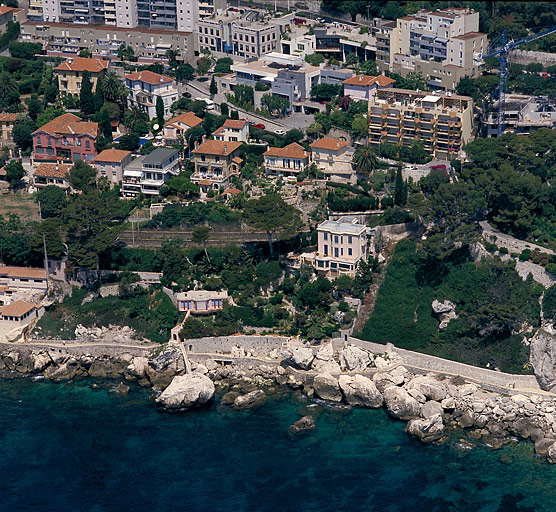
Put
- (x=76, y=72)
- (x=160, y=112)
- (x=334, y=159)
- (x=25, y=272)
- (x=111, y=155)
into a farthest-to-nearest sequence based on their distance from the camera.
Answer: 1. (x=76, y=72)
2. (x=160, y=112)
3. (x=111, y=155)
4. (x=334, y=159)
5. (x=25, y=272)

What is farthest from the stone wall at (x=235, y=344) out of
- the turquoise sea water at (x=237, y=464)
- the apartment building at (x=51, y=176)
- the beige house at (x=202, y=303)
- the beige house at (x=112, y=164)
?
the apartment building at (x=51, y=176)

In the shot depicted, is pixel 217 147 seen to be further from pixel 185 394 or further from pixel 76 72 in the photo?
pixel 185 394

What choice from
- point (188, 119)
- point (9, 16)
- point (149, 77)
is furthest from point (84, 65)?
point (9, 16)

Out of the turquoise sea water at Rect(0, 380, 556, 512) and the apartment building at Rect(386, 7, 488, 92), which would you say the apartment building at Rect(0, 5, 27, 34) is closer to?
the apartment building at Rect(386, 7, 488, 92)

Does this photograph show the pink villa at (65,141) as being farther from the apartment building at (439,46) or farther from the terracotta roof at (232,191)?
the apartment building at (439,46)

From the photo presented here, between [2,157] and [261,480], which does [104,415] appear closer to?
[261,480]

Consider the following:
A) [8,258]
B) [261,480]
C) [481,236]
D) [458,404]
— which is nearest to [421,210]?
[481,236]

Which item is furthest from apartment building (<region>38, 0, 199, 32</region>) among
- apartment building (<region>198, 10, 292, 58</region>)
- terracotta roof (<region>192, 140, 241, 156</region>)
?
terracotta roof (<region>192, 140, 241, 156</region>)
